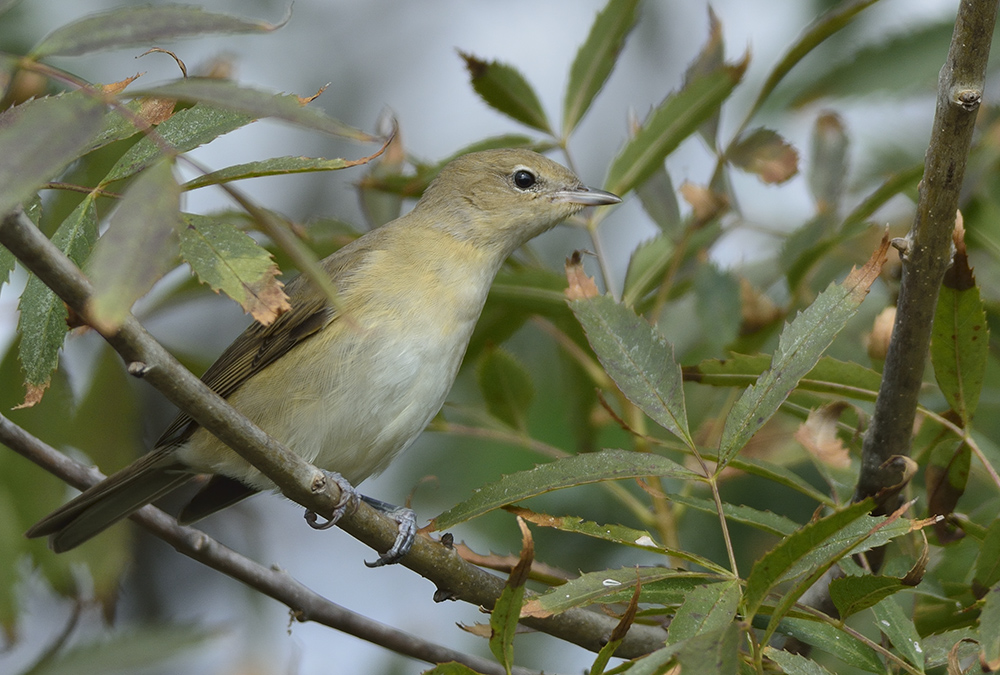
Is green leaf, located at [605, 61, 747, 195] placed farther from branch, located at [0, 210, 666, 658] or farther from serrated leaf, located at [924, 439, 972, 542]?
branch, located at [0, 210, 666, 658]

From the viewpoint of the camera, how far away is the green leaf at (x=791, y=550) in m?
1.42

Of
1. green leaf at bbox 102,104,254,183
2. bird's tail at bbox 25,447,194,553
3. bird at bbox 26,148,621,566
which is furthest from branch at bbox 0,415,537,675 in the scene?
green leaf at bbox 102,104,254,183

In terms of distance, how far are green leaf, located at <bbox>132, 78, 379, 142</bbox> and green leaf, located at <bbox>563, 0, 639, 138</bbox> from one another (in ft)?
6.19

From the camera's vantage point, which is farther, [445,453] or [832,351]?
[445,453]

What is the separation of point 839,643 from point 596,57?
1.83m

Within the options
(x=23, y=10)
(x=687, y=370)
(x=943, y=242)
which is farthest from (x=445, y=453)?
(x=943, y=242)

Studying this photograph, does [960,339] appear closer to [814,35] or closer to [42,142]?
[814,35]

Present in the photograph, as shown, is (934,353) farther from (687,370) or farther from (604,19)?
(604,19)

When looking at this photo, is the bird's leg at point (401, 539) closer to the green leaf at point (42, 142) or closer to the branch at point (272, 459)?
the branch at point (272, 459)

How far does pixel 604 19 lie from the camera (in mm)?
2873

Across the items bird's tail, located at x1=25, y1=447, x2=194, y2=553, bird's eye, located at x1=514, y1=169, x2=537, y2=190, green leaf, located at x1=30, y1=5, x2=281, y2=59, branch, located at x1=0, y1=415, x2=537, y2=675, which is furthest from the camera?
bird's eye, located at x1=514, y1=169, x2=537, y2=190

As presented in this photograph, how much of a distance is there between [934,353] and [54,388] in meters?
2.47

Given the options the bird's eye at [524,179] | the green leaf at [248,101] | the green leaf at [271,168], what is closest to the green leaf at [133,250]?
the green leaf at [248,101]

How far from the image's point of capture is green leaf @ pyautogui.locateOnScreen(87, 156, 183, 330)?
1023 mm
